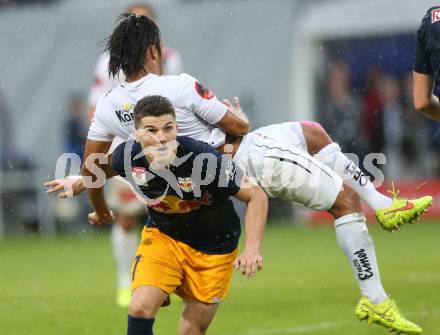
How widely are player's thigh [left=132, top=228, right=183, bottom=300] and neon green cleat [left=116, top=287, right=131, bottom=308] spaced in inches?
126

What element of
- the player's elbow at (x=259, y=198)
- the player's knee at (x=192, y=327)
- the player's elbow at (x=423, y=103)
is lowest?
the player's knee at (x=192, y=327)

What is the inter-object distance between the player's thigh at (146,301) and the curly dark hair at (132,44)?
1340 millimetres

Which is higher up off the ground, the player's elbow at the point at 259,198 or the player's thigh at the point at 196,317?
the player's elbow at the point at 259,198

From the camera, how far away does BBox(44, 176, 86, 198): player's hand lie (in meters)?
6.91

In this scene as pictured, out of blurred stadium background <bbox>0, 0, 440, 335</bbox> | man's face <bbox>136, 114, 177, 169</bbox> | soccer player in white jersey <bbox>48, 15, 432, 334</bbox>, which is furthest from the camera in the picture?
Result: blurred stadium background <bbox>0, 0, 440, 335</bbox>

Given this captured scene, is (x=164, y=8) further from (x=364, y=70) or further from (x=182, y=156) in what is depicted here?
(x=182, y=156)

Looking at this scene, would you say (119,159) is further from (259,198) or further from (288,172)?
(288,172)

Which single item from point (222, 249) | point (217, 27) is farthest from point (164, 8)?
point (222, 249)

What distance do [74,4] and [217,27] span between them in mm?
2554

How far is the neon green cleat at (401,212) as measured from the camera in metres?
6.98

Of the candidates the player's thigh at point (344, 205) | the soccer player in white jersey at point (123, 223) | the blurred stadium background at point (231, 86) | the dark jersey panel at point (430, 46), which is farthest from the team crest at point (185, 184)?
the blurred stadium background at point (231, 86)

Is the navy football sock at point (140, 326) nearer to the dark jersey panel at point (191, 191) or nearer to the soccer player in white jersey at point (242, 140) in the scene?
the dark jersey panel at point (191, 191)

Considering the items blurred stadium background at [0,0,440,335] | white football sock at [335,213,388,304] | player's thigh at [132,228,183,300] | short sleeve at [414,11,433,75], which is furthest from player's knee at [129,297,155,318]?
blurred stadium background at [0,0,440,335]

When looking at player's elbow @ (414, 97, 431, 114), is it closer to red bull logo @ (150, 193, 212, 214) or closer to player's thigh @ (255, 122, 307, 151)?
player's thigh @ (255, 122, 307, 151)
